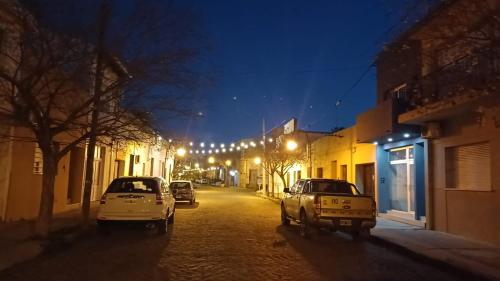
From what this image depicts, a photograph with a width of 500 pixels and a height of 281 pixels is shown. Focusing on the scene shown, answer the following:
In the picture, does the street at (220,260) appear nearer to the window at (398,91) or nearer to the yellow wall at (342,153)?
the window at (398,91)

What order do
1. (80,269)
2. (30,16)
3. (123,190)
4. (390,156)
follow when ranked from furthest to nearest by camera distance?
(390,156)
(123,190)
(30,16)
(80,269)

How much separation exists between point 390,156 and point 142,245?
12807 millimetres

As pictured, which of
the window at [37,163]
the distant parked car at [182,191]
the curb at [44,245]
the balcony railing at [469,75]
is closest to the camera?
the balcony railing at [469,75]

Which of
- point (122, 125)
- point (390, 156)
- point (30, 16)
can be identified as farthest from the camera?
point (390, 156)

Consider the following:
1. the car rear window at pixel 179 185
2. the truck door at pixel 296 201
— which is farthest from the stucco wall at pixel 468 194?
the car rear window at pixel 179 185

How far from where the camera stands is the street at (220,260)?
895 cm

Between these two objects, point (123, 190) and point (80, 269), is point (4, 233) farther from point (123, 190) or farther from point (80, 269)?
point (80, 269)

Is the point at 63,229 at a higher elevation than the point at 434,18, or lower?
lower

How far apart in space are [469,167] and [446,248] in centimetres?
352

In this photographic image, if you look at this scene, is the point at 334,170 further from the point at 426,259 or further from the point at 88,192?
the point at 426,259

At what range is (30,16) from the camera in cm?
1195

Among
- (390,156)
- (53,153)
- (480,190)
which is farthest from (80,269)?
(390,156)

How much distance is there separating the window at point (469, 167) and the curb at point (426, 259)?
3302 millimetres

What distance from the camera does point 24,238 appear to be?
12.2 metres
